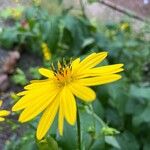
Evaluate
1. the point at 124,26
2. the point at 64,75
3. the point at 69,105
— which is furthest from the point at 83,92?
the point at 124,26

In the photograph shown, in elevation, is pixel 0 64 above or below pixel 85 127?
above

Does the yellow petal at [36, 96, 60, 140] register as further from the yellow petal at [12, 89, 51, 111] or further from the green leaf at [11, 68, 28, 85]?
the green leaf at [11, 68, 28, 85]

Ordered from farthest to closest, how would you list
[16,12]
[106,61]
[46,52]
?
[16,12] < [46,52] < [106,61]

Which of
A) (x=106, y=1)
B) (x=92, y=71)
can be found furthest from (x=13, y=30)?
(x=92, y=71)

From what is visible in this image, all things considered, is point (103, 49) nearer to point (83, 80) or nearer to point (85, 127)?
point (85, 127)

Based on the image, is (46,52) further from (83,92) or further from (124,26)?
(83,92)

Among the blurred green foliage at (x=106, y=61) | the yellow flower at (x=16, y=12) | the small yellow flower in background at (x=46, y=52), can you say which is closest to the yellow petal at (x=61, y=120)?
the blurred green foliage at (x=106, y=61)

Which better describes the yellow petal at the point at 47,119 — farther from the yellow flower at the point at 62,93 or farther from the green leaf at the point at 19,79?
the green leaf at the point at 19,79
